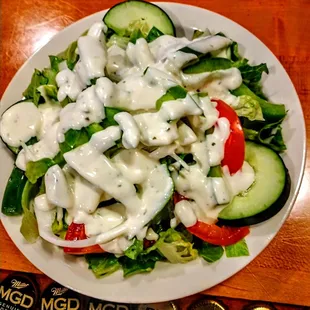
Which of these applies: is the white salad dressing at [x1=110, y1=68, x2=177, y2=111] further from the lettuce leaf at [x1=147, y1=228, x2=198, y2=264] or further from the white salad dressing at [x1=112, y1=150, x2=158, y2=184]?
the lettuce leaf at [x1=147, y1=228, x2=198, y2=264]

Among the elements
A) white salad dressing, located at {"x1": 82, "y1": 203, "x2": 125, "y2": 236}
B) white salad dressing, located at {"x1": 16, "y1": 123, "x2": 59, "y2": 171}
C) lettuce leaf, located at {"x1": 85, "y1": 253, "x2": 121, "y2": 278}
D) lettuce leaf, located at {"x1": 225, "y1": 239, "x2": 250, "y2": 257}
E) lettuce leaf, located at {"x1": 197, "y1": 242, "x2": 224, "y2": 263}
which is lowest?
lettuce leaf, located at {"x1": 85, "y1": 253, "x2": 121, "y2": 278}

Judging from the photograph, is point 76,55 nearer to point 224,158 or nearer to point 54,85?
point 54,85

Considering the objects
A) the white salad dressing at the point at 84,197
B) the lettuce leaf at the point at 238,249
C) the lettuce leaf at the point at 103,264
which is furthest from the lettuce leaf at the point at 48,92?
the lettuce leaf at the point at 238,249

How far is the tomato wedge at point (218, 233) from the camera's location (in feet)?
5.24

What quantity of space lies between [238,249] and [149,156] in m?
0.40

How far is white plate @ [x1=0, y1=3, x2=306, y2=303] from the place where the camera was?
1613 millimetres

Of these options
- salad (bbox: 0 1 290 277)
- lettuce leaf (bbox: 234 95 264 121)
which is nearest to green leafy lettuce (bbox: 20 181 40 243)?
salad (bbox: 0 1 290 277)

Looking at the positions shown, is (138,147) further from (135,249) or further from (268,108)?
(268,108)

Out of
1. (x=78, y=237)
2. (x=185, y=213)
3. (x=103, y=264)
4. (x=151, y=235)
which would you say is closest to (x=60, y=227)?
(x=78, y=237)

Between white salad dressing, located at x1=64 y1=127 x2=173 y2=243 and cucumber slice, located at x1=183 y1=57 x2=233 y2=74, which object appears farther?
cucumber slice, located at x1=183 y1=57 x2=233 y2=74

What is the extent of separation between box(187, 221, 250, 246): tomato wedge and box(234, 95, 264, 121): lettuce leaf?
0.35 m

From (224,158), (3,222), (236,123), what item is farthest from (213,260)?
(3,222)

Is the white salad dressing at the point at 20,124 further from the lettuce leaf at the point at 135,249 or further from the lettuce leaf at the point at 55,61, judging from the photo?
the lettuce leaf at the point at 135,249

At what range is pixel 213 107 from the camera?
1.62 m
